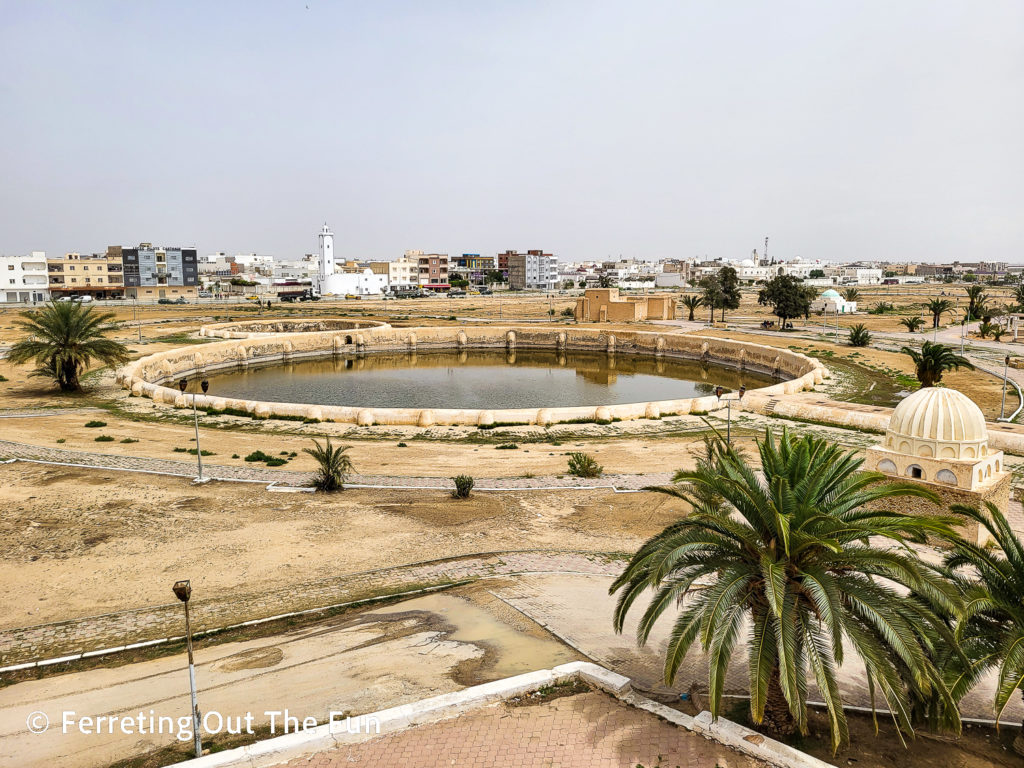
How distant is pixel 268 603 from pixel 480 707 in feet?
16.4

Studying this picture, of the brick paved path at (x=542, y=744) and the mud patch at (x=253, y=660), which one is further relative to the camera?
the mud patch at (x=253, y=660)

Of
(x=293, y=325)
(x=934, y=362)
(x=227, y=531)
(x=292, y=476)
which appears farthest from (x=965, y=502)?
(x=293, y=325)

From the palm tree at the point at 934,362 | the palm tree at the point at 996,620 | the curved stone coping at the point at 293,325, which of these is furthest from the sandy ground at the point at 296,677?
the curved stone coping at the point at 293,325

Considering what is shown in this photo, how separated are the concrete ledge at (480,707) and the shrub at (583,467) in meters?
10.6

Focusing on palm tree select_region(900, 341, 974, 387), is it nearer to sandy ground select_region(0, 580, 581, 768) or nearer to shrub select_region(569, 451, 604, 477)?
shrub select_region(569, 451, 604, 477)

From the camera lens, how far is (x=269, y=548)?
45.1 ft

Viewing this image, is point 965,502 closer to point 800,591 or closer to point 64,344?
point 800,591

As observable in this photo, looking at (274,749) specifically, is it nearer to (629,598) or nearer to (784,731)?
(629,598)

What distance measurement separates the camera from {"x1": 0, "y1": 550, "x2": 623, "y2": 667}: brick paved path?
10.1 meters

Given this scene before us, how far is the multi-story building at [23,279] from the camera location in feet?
307

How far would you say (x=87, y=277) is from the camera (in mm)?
100062

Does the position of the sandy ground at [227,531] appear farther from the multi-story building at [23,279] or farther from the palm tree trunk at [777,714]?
the multi-story building at [23,279]

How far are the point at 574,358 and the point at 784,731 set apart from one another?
4696 cm

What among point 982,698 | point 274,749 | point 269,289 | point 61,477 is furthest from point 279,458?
point 269,289
